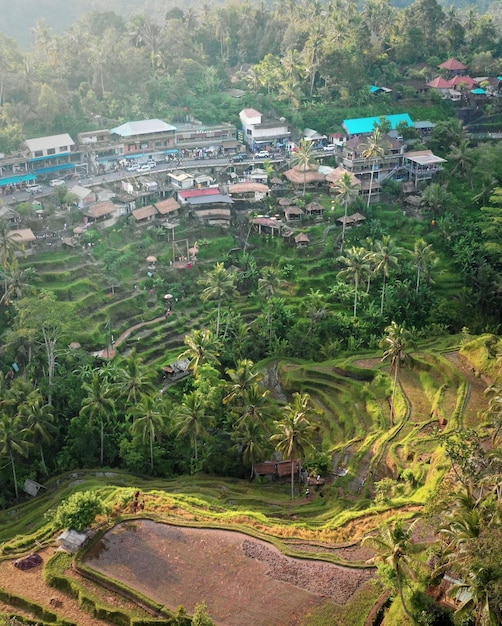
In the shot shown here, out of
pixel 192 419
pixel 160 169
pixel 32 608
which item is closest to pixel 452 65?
pixel 160 169

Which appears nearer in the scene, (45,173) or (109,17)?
(45,173)

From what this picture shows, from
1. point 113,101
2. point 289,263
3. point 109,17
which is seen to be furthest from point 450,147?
point 109,17

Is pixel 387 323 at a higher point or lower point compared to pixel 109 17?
lower

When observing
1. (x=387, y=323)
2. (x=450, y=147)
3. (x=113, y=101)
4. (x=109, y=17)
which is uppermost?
(x=109, y=17)

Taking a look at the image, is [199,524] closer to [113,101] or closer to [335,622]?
[335,622]

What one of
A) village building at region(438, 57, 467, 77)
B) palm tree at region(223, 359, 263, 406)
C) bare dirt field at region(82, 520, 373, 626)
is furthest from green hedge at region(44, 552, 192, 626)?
village building at region(438, 57, 467, 77)

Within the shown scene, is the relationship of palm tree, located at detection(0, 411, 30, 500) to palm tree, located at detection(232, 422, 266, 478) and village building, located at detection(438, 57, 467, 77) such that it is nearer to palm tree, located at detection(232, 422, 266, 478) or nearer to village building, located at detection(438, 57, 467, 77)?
palm tree, located at detection(232, 422, 266, 478)

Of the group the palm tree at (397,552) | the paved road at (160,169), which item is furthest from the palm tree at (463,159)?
the palm tree at (397,552)

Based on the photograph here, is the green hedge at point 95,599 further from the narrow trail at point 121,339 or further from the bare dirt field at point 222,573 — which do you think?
the narrow trail at point 121,339
